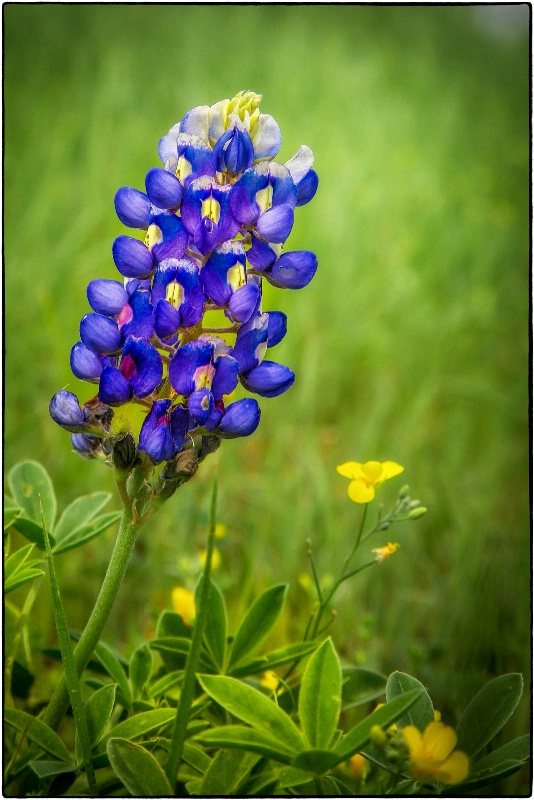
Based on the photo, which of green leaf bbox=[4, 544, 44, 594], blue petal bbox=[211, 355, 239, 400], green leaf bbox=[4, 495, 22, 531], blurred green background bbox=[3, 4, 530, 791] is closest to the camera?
blue petal bbox=[211, 355, 239, 400]

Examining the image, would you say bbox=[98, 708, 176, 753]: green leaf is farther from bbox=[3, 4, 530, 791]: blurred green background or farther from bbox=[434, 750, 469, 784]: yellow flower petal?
bbox=[3, 4, 530, 791]: blurred green background

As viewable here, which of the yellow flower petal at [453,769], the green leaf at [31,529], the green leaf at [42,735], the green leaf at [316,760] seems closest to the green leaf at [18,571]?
the green leaf at [31,529]

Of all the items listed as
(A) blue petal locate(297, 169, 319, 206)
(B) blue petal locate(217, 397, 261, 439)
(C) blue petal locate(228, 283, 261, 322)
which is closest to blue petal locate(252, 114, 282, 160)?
(A) blue petal locate(297, 169, 319, 206)

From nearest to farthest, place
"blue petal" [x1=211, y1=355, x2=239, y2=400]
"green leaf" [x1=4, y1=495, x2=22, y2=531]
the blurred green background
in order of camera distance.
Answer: "blue petal" [x1=211, y1=355, x2=239, y2=400]
"green leaf" [x1=4, y1=495, x2=22, y2=531]
the blurred green background

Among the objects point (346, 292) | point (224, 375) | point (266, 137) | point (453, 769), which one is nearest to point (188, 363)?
point (224, 375)

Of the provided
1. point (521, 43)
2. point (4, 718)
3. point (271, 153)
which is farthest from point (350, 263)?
point (4, 718)
